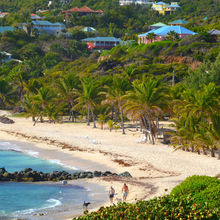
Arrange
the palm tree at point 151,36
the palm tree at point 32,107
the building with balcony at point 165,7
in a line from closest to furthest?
the palm tree at point 32,107, the palm tree at point 151,36, the building with balcony at point 165,7

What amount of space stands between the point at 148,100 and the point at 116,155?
508 cm

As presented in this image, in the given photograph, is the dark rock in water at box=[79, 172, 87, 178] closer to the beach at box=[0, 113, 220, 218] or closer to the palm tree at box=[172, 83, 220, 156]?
the beach at box=[0, 113, 220, 218]

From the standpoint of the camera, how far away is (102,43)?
11094cm

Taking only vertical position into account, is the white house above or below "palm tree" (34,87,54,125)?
above

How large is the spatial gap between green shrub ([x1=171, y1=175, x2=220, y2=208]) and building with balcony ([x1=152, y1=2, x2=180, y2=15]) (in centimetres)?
14395

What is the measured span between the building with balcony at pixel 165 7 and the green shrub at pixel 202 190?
472ft

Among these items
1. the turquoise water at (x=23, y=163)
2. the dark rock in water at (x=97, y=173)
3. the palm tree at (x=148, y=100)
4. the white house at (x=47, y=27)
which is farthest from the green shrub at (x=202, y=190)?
the white house at (x=47, y=27)

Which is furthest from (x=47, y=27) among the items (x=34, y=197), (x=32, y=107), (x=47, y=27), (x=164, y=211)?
(x=164, y=211)

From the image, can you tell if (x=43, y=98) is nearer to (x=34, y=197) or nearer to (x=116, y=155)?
(x=116, y=155)

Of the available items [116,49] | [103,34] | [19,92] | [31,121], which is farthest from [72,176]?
[103,34]

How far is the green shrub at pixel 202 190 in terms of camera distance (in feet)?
45.3

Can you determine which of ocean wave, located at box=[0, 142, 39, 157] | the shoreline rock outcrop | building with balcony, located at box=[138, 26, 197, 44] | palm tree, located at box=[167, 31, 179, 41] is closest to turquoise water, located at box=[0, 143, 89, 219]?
the shoreline rock outcrop

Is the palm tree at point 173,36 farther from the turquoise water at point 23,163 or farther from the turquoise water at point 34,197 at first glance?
the turquoise water at point 34,197

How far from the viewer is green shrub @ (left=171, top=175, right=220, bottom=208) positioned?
13.8 m
